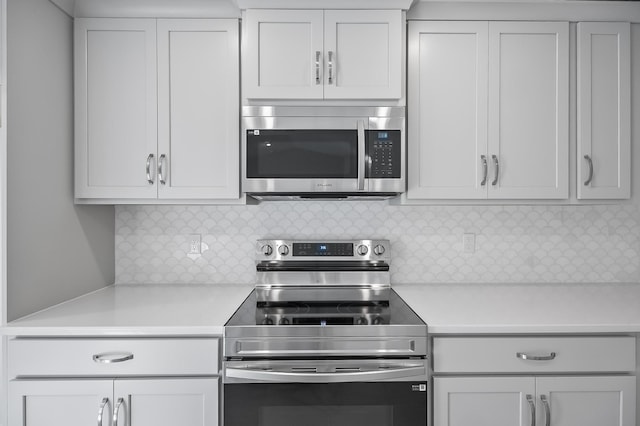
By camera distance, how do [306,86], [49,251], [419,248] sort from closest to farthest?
[49,251]
[306,86]
[419,248]

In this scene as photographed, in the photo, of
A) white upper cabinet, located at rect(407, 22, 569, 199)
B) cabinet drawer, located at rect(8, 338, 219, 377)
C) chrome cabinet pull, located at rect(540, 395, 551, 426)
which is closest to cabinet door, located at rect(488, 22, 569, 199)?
white upper cabinet, located at rect(407, 22, 569, 199)

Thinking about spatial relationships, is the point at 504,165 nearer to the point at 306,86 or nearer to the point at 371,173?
the point at 371,173

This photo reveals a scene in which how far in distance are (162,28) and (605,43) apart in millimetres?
2040

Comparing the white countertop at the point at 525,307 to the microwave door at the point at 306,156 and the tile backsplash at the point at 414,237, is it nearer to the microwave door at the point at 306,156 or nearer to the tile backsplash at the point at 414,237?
the tile backsplash at the point at 414,237

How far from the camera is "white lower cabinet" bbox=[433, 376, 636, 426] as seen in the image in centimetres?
167

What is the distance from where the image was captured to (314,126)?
2012mm

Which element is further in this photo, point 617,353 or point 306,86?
point 306,86


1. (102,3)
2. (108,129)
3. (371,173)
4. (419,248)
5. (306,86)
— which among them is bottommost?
(419,248)

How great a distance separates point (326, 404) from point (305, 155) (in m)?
1.04

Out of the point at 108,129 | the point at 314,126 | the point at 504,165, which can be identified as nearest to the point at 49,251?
the point at 108,129

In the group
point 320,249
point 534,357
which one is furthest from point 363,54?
point 534,357

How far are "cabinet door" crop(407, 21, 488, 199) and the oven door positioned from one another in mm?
841

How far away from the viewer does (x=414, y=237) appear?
2428mm

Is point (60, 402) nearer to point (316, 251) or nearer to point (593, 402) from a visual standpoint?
point (316, 251)
